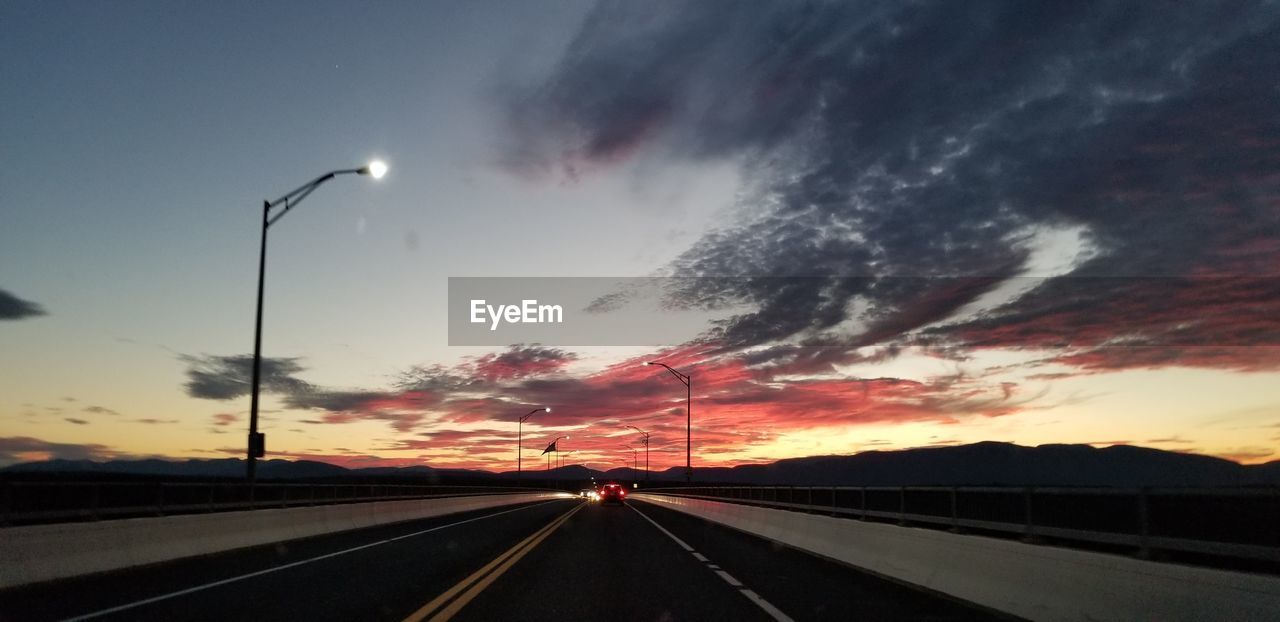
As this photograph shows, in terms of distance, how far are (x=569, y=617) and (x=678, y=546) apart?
12927mm

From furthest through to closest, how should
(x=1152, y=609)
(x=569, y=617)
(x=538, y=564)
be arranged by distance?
(x=538, y=564), (x=569, y=617), (x=1152, y=609)

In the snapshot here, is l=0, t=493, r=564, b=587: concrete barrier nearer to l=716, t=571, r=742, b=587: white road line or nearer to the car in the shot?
l=716, t=571, r=742, b=587: white road line

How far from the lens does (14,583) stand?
13.9 meters

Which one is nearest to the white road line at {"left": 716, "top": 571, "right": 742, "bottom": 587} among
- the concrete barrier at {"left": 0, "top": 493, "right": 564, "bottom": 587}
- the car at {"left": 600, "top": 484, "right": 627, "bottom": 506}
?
the concrete barrier at {"left": 0, "top": 493, "right": 564, "bottom": 587}

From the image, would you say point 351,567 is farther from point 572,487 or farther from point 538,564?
point 572,487

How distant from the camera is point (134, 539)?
1727cm

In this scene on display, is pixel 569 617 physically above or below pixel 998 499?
below

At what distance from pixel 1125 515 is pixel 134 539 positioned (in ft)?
50.6

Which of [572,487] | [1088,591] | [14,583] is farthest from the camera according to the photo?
[572,487]

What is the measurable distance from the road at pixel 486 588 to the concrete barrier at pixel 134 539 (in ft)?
0.97

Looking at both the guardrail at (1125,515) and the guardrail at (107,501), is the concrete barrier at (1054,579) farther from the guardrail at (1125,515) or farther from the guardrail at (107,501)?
the guardrail at (107,501)

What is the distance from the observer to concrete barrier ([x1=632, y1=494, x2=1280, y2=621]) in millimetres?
7595

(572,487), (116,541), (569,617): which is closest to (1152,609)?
(569,617)

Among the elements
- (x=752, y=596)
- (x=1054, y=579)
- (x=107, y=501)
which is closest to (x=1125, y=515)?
(x=1054, y=579)
